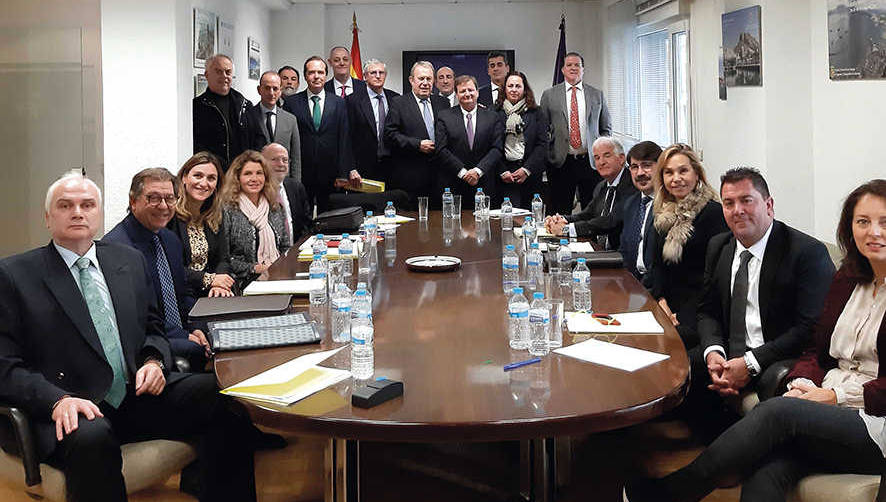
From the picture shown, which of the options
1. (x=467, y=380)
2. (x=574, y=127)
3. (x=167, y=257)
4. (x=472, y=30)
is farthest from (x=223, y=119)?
(x=472, y=30)

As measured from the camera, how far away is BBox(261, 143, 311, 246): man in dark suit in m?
4.84

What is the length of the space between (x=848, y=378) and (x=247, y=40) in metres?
8.62

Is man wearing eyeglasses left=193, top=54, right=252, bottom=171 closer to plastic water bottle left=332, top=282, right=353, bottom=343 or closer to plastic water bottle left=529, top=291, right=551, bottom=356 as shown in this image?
plastic water bottle left=332, top=282, right=353, bottom=343

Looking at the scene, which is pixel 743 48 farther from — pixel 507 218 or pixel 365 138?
pixel 365 138

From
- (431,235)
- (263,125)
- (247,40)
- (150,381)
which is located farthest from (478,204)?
(247,40)

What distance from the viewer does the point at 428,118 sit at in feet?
21.4

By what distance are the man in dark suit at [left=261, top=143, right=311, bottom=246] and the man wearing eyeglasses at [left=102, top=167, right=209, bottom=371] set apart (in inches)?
58.7

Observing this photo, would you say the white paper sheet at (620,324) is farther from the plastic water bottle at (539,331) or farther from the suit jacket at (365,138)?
the suit jacket at (365,138)

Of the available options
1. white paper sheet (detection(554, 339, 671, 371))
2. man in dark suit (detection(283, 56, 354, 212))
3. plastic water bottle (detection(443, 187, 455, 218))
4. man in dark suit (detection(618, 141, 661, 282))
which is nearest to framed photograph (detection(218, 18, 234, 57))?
man in dark suit (detection(283, 56, 354, 212))

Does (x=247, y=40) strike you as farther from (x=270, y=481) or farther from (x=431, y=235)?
(x=270, y=481)

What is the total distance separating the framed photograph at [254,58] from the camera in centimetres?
996

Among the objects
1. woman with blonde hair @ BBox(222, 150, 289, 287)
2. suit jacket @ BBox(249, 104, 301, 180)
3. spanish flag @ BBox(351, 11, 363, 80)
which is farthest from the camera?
spanish flag @ BBox(351, 11, 363, 80)

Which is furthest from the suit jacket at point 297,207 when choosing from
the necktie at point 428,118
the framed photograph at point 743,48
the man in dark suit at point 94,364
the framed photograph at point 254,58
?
the framed photograph at point 254,58

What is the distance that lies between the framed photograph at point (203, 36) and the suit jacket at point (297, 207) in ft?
8.94
